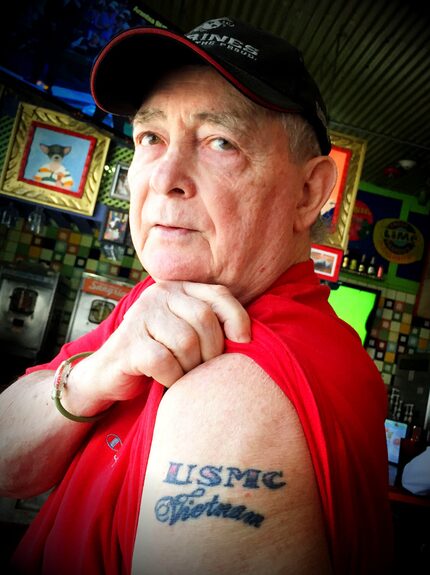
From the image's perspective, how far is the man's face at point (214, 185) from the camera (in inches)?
31.8

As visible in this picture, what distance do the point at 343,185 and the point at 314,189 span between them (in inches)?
141

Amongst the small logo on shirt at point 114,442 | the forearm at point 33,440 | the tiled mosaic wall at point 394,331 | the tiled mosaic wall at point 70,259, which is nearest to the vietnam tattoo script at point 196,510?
the small logo on shirt at point 114,442

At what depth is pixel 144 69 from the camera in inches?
36.9

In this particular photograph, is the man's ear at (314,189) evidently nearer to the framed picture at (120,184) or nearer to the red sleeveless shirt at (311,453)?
the red sleeveless shirt at (311,453)

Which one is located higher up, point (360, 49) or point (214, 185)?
point (360, 49)

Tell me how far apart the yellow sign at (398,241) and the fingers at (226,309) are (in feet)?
22.0

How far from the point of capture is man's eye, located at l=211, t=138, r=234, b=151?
82 centimetres

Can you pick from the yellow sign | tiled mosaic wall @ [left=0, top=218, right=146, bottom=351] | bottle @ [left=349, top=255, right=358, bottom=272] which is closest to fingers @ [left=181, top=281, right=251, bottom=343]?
tiled mosaic wall @ [left=0, top=218, right=146, bottom=351]

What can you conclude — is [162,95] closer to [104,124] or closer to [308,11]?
[104,124]

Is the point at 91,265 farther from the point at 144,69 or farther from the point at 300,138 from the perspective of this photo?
the point at 300,138

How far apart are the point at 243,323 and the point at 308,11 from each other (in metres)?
4.45

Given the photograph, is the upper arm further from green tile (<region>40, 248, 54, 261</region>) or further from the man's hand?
green tile (<region>40, 248, 54, 261</region>)

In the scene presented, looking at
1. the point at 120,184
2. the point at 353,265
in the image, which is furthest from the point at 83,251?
the point at 353,265

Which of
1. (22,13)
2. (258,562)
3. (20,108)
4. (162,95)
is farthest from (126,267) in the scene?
(258,562)
